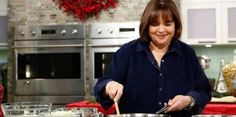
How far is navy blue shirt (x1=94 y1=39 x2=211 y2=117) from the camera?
1771 mm

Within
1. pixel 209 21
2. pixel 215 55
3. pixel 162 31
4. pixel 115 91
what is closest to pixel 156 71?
pixel 162 31

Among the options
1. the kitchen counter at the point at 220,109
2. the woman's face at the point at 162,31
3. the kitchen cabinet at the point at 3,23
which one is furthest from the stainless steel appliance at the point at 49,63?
the woman's face at the point at 162,31

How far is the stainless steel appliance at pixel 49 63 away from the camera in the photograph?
5.28m

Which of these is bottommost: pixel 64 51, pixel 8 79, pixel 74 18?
pixel 8 79

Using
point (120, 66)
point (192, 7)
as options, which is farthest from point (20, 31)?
point (120, 66)

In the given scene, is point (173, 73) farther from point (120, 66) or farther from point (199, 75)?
point (120, 66)

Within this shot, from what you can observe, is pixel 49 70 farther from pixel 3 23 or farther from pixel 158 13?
pixel 158 13

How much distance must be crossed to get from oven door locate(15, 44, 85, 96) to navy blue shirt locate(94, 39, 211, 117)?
11.5ft

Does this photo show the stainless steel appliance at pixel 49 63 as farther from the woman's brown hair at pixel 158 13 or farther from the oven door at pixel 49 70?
the woman's brown hair at pixel 158 13

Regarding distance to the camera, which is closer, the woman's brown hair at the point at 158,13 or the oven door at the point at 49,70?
the woman's brown hair at the point at 158,13

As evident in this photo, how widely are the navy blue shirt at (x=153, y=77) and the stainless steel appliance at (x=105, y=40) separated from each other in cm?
337

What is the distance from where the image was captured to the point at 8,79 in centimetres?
559

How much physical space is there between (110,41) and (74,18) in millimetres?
641

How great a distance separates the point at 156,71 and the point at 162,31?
20 cm
